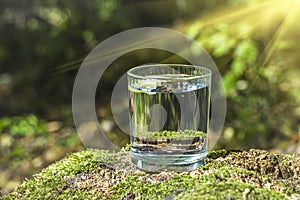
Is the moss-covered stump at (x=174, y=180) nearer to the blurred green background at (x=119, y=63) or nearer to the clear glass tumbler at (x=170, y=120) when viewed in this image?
the clear glass tumbler at (x=170, y=120)

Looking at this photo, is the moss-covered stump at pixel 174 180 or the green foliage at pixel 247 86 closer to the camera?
the moss-covered stump at pixel 174 180

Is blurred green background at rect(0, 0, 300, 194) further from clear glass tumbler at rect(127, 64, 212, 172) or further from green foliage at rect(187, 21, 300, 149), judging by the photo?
clear glass tumbler at rect(127, 64, 212, 172)

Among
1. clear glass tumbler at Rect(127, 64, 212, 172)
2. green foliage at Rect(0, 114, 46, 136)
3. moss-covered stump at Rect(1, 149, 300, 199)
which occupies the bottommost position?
green foliage at Rect(0, 114, 46, 136)

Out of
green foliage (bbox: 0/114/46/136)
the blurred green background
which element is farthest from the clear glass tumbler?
green foliage (bbox: 0/114/46/136)

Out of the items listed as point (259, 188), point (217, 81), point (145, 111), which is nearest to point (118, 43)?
point (217, 81)

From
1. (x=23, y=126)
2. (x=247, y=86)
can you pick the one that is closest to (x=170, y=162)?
(x=247, y=86)

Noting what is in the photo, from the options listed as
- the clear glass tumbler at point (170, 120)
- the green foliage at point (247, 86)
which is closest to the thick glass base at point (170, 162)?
the clear glass tumbler at point (170, 120)

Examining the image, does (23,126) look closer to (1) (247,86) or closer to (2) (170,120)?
(1) (247,86)
